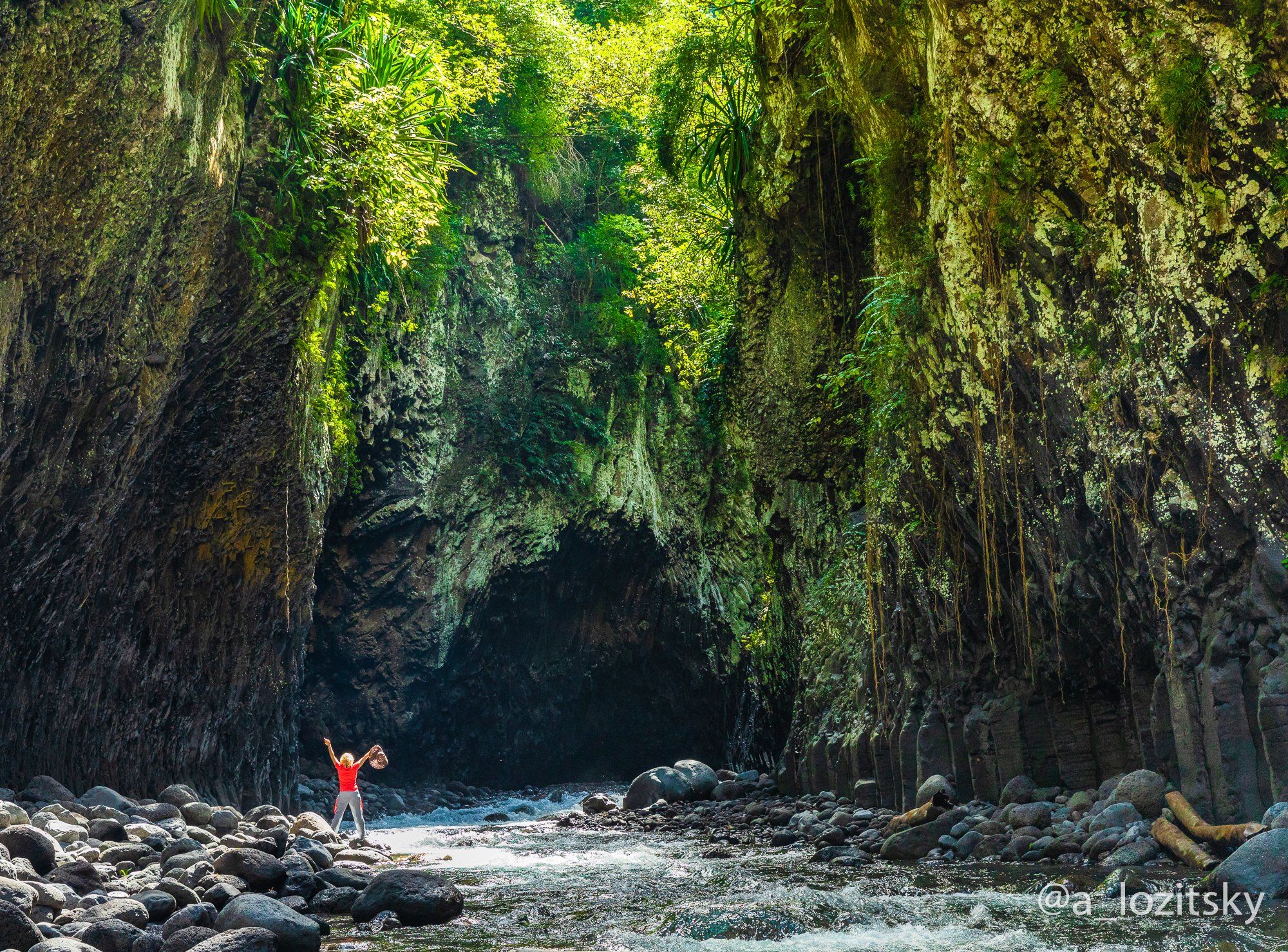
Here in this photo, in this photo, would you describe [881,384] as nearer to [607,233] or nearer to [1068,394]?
[1068,394]

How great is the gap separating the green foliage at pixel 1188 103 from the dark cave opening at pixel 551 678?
15.1 metres

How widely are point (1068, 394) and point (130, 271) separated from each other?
26.0 feet

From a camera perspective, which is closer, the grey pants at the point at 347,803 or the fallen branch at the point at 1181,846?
the fallen branch at the point at 1181,846

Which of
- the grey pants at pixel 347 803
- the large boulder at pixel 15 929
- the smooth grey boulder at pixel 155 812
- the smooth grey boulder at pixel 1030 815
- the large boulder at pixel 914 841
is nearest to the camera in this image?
the large boulder at pixel 15 929

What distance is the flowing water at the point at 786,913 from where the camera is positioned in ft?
13.8

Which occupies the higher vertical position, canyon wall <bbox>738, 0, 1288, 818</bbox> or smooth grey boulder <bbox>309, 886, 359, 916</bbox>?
canyon wall <bbox>738, 0, 1288, 818</bbox>

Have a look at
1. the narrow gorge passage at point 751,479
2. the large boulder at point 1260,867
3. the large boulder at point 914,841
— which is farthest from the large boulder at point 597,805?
the large boulder at point 1260,867

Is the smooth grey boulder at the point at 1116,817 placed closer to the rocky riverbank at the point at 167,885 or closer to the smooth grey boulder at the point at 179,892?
the rocky riverbank at the point at 167,885

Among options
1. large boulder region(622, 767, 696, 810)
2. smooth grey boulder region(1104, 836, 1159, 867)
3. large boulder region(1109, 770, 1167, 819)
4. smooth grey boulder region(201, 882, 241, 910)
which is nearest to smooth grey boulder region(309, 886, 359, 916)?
smooth grey boulder region(201, 882, 241, 910)

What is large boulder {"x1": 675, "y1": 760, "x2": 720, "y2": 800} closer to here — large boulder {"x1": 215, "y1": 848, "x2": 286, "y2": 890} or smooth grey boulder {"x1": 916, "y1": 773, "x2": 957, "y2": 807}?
smooth grey boulder {"x1": 916, "y1": 773, "x2": 957, "y2": 807}

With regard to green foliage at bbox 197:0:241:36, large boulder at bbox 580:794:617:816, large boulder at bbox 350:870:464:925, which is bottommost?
large boulder at bbox 580:794:617:816

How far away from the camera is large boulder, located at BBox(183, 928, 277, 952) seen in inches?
162

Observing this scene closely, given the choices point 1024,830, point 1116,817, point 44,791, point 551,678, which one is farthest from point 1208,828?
point 551,678

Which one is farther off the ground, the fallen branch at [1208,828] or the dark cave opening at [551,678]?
the dark cave opening at [551,678]
